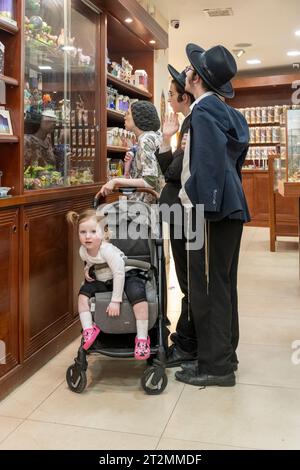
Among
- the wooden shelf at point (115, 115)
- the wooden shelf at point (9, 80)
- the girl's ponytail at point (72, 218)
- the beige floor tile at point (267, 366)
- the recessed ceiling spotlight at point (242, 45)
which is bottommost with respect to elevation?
the beige floor tile at point (267, 366)

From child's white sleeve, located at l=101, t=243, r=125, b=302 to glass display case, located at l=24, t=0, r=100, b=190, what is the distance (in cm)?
61

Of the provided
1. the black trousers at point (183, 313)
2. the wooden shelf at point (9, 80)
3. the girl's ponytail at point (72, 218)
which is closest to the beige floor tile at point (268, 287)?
the black trousers at point (183, 313)

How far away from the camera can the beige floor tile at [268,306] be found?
12.2 feet

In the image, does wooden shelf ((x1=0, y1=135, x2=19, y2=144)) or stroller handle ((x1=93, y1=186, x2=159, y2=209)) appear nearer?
wooden shelf ((x1=0, y1=135, x2=19, y2=144))

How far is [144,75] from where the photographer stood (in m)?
4.81

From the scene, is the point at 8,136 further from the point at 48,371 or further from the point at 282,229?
the point at 282,229

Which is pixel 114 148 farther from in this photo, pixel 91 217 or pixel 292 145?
pixel 292 145

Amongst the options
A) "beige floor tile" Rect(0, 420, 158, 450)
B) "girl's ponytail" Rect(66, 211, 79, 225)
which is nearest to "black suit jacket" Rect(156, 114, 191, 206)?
"girl's ponytail" Rect(66, 211, 79, 225)

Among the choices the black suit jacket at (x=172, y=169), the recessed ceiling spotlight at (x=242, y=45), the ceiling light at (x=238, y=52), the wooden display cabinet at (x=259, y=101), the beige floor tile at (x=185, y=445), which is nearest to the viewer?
the beige floor tile at (x=185, y=445)

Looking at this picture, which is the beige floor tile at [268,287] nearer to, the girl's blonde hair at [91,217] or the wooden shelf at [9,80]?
the girl's blonde hair at [91,217]

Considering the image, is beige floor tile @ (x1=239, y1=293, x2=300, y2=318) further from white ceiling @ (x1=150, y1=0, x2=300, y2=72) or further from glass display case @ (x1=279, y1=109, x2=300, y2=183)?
white ceiling @ (x1=150, y1=0, x2=300, y2=72)

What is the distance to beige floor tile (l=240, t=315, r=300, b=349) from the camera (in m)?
3.18

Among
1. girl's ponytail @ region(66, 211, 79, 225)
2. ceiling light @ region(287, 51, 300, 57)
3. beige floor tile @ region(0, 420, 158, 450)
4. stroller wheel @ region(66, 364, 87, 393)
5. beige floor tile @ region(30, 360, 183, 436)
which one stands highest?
ceiling light @ region(287, 51, 300, 57)

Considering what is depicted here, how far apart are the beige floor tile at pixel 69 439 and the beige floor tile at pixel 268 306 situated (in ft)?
6.37
